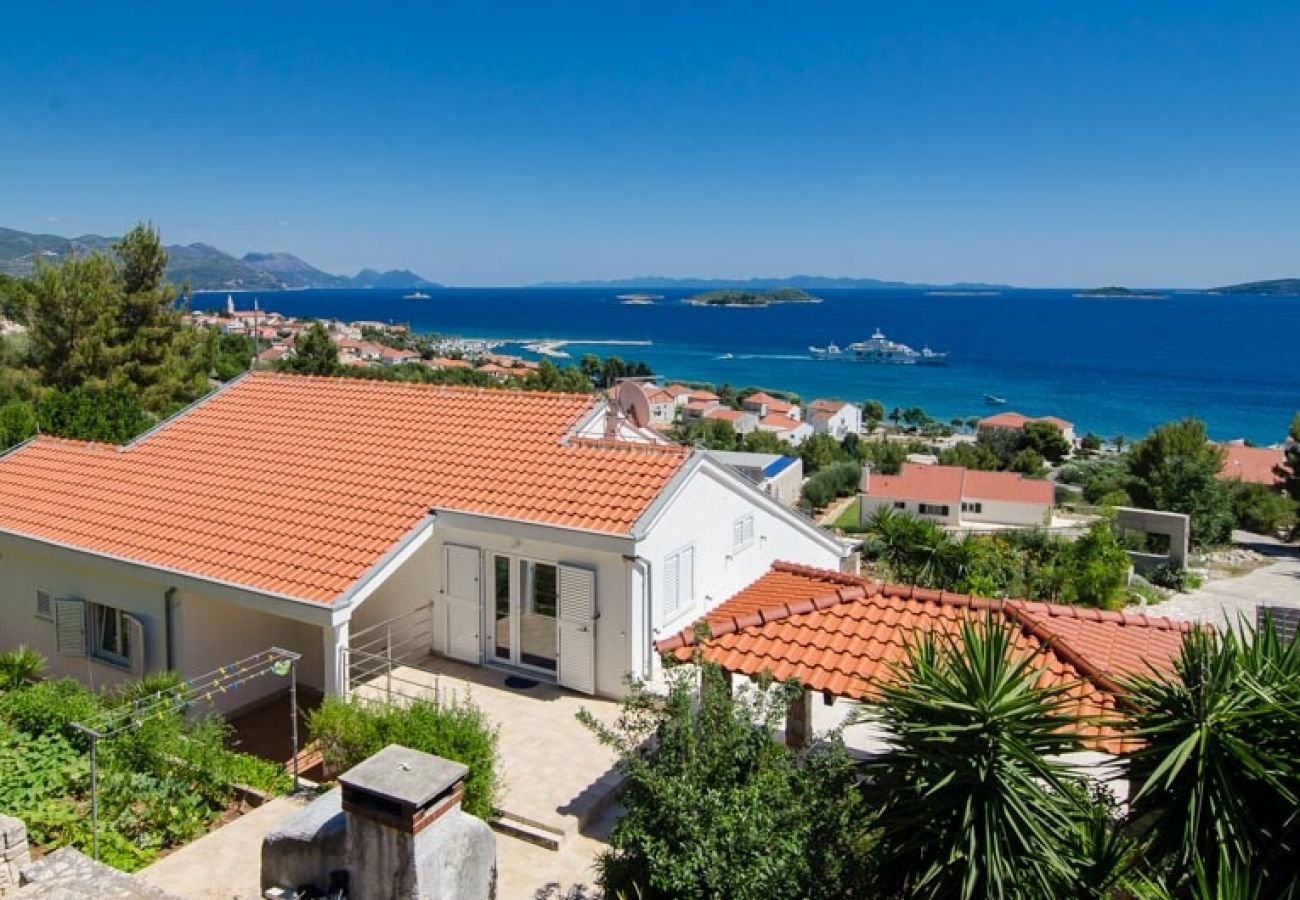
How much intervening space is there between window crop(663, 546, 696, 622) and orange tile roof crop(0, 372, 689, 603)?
1.04m

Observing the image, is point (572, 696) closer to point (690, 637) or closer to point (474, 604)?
point (474, 604)

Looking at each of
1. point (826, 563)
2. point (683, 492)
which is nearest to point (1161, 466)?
point (826, 563)

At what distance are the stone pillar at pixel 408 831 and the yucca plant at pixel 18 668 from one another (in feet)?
28.1

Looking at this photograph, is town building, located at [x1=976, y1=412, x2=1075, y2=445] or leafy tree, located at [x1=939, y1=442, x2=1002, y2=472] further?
town building, located at [x1=976, y1=412, x2=1075, y2=445]

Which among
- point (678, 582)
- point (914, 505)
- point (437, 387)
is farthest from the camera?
point (914, 505)

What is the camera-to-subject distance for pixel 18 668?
41.0 ft

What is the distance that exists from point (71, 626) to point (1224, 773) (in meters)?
14.9

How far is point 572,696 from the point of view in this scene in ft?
41.0

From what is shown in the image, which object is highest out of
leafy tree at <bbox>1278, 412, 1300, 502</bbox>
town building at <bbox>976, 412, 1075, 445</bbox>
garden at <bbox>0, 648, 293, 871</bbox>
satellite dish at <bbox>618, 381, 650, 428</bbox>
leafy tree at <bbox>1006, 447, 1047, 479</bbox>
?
satellite dish at <bbox>618, 381, 650, 428</bbox>

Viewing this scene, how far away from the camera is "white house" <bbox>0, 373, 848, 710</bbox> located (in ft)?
40.1

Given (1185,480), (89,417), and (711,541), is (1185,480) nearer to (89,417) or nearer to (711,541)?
(711,541)

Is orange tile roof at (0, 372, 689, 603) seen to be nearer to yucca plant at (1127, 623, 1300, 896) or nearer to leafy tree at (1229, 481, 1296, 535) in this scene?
yucca plant at (1127, 623, 1300, 896)

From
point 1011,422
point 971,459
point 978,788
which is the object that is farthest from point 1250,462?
point 978,788

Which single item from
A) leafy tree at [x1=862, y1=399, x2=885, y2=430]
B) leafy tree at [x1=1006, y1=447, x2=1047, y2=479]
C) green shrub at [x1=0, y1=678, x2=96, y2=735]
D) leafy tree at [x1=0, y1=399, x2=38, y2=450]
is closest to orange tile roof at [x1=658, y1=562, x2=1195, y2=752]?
green shrub at [x1=0, y1=678, x2=96, y2=735]
